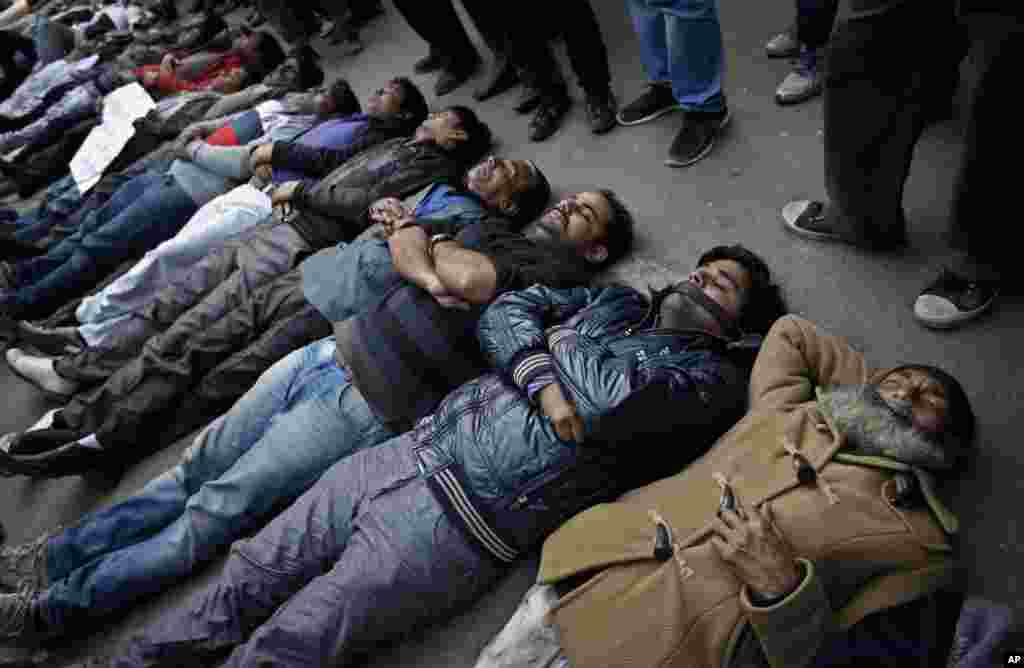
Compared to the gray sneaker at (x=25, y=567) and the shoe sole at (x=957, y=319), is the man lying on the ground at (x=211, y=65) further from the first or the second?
the shoe sole at (x=957, y=319)

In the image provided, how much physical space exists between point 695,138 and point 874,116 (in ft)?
3.58

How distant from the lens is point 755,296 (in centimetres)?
212

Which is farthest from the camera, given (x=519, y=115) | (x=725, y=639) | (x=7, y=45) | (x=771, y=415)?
(x=7, y=45)

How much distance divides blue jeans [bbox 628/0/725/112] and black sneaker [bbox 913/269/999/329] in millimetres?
1273

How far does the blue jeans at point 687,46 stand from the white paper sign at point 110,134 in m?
3.45

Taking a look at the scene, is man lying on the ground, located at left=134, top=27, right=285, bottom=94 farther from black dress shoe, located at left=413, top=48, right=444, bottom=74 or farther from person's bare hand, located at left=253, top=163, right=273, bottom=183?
person's bare hand, located at left=253, top=163, right=273, bottom=183

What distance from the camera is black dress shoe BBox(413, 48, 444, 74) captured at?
4.59 metres

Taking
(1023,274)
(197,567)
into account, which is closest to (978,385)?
(1023,274)

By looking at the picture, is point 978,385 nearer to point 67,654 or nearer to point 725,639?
point 725,639

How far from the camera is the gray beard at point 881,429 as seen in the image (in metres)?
1.45

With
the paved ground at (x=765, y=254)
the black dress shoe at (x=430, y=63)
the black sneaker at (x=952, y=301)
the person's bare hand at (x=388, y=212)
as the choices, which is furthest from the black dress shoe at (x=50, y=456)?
the black dress shoe at (x=430, y=63)

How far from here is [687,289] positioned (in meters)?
2.02

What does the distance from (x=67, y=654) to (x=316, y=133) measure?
2.61 meters

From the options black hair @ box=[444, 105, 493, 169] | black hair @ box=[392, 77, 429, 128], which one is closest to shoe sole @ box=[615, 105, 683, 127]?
black hair @ box=[444, 105, 493, 169]
